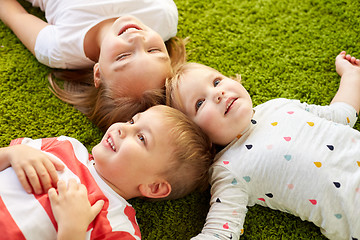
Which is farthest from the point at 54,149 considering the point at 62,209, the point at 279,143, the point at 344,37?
the point at 344,37

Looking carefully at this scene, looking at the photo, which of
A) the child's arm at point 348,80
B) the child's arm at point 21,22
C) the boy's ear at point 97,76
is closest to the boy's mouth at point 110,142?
the boy's ear at point 97,76

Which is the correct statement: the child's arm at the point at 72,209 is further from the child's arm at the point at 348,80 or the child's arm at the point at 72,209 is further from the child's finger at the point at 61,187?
the child's arm at the point at 348,80

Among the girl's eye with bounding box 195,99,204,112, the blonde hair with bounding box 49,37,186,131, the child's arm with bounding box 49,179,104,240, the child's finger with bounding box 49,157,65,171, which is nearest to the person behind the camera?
the child's arm with bounding box 49,179,104,240

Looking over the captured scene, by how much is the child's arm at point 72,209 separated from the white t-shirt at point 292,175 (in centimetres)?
33

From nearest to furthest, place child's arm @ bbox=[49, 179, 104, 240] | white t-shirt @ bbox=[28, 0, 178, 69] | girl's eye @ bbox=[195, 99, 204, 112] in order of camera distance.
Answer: child's arm @ bbox=[49, 179, 104, 240] < girl's eye @ bbox=[195, 99, 204, 112] < white t-shirt @ bbox=[28, 0, 178, 69]

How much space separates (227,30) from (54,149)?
0.87 metres

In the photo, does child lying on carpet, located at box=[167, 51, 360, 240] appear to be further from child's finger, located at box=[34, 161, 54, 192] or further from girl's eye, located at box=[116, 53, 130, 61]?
child's finger, located at box=[34, 161, 54, 192]

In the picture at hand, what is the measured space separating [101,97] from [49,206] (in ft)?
1.54

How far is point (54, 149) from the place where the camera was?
1101 millimetres

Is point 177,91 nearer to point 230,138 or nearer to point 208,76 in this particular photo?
point 208,76

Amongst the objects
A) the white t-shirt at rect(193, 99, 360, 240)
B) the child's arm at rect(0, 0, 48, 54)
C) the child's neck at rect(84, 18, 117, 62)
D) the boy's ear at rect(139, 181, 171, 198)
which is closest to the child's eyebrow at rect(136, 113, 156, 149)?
the boy's ear at rect(139, 181, 171, 198)

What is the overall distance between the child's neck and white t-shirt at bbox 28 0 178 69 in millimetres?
16

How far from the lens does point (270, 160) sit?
3.51 ft

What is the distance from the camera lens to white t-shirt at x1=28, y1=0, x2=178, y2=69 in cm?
139
